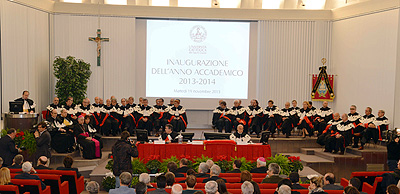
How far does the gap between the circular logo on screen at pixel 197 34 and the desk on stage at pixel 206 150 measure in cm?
759

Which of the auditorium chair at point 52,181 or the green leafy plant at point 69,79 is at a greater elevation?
the green leafy plant at point 69,79

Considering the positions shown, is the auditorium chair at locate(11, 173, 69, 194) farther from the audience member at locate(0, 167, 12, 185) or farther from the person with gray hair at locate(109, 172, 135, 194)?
the person with gray hair at locate(109, 172, 135, 194)

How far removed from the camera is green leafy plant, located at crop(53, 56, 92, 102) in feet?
51.2

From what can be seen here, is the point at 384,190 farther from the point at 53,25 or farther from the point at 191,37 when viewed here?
the point at 53,25

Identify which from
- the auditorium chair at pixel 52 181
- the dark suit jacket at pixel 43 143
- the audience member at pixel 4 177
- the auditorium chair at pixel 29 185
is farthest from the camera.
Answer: the dark suit jacket at pixel 43 143

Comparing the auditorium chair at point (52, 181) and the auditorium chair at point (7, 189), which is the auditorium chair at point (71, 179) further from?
the auditorium chair at point (7, 189)

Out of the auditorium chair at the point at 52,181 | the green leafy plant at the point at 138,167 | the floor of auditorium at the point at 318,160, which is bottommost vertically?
the floor of auditorium at the point at 318,160

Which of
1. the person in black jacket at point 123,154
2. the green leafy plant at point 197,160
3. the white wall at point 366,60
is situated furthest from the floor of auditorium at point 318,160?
the green leafy plant at point 197,160

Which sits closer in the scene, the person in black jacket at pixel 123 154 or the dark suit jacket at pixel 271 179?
the dark suit jacket at pixel 271 179

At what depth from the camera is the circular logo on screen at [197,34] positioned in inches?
685

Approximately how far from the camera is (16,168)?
771 centimetres

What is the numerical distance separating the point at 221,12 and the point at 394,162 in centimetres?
938

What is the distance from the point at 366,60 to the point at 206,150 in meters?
8.10

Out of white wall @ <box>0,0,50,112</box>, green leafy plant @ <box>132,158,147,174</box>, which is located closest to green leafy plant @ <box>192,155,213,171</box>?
green leafy plant @ <box>132,158,147,174</box>
